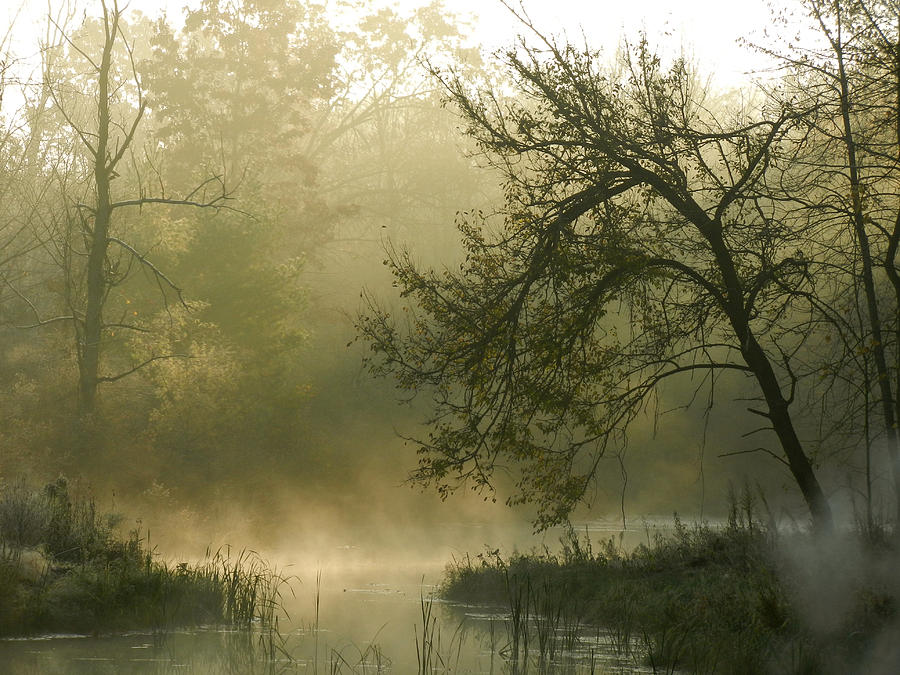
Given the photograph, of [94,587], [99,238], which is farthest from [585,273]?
[99,238]

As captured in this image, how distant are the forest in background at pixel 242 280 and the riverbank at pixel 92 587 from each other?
1089 centimetres

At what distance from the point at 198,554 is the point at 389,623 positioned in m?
11.6

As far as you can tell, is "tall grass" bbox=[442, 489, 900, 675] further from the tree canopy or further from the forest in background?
the forest in background

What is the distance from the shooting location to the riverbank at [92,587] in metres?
12.9

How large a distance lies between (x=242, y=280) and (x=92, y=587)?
817 inches

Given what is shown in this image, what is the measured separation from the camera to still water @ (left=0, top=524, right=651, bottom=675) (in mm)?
10867

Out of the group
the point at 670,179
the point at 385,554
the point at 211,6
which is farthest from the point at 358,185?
the point at 670,179

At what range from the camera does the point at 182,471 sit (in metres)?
30.6

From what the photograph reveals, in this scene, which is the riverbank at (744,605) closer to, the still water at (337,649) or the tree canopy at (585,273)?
the still water at (337,649)

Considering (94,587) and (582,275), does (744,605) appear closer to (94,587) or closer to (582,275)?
(582,275)

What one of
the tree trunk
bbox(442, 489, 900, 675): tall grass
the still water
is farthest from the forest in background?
the still water

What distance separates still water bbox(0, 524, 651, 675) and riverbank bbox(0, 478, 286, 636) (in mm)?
367

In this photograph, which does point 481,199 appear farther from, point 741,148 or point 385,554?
point 741,148

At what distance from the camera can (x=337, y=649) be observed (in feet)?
39.4
